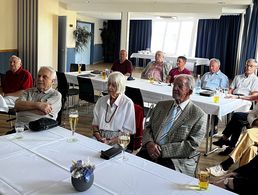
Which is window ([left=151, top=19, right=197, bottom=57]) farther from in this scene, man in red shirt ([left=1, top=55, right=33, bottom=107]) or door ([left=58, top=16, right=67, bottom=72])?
man in red shirt ([left=1, top=55, right=33, bottom=107])

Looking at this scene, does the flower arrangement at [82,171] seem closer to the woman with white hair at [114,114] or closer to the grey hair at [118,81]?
the woman with white hair at [114,114]

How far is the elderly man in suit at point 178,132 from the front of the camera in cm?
243

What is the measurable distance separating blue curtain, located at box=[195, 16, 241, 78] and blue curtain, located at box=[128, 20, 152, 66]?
2.79 m

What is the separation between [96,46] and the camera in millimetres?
15469

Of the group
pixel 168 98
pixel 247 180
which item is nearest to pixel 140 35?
pixel 168 98

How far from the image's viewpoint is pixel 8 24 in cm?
821

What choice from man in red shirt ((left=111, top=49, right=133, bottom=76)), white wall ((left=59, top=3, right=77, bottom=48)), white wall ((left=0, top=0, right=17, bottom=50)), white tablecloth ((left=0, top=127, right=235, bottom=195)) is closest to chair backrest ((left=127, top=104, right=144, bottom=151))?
white tablecloth ((left=0, top=127, right=235, bottom=195))

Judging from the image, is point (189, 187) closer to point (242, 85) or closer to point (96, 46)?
point (242, 85)

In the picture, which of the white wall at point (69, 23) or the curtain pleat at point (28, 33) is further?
the white wall at point (69, 23)

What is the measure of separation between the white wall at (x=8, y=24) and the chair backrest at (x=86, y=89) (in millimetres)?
4142

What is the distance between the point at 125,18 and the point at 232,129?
6.41 m

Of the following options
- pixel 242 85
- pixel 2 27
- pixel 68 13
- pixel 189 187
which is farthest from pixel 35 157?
pixel 68 13

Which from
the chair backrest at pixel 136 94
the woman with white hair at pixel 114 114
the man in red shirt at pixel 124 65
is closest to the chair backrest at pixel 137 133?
the woman with white hair at pixel 114 114

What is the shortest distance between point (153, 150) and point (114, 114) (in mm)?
525
